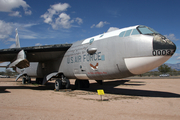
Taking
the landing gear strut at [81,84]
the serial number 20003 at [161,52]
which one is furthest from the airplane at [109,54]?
the landing gear strut at [81,84]

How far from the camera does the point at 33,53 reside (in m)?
15.2

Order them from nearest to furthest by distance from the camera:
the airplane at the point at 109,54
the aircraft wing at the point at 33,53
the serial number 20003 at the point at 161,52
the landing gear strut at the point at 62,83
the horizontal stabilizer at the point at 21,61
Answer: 1. the serial number 20003 at the point at 161,52
2. the airplane at the point at 109,54
3. the horizontal stabilizer at the point at 21,61
4. the aircraft wing at the point at 33,53
5. the landing gear strut at the point at 62,83

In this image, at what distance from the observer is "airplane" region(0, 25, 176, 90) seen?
27.6ft

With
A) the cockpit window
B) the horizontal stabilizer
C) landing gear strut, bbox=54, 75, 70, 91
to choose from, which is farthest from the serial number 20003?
the horizontal stabilizer

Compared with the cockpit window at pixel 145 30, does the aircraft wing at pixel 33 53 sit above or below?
below

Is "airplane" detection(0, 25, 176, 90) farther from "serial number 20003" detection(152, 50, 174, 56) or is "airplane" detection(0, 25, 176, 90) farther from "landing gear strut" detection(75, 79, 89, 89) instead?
"landing gear strut" detection(75, 79, 89, 89)

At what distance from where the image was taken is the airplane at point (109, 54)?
840 centimetres

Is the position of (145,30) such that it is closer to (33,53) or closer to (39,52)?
(39,52)

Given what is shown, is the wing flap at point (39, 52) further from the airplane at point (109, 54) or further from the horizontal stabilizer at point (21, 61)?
the horizontal stabilizer at point (21, 61)

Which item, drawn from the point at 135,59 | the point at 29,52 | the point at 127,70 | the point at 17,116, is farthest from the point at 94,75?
the point at 29,52

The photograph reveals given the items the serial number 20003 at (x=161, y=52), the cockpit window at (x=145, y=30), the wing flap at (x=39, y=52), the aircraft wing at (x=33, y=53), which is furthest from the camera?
the wing flap at (x=39, y=52)

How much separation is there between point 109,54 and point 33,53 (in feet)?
29.7

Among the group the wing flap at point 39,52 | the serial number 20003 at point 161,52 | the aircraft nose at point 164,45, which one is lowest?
the serial number 20003 at point 161,52

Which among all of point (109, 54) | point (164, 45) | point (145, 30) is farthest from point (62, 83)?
point (164, 45)
